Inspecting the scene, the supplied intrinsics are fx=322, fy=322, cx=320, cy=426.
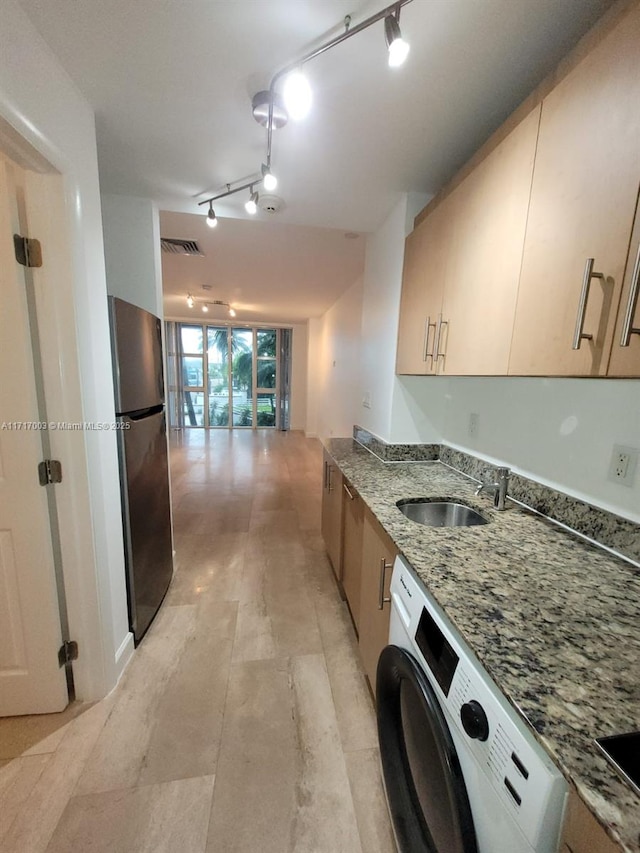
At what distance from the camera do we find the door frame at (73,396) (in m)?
1.11

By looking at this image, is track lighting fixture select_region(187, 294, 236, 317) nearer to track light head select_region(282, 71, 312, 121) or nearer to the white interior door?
the white interior door

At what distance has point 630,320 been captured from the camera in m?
0.71

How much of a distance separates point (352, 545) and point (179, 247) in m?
3.02

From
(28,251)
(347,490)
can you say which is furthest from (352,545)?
(28,251)

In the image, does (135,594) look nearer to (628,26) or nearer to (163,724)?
(163,724)

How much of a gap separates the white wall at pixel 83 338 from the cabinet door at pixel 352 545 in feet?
3.77

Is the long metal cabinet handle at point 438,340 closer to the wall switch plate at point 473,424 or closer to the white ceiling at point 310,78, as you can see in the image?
the wall switch plate at point 473,424

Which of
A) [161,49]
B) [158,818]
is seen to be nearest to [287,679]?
[158,818]

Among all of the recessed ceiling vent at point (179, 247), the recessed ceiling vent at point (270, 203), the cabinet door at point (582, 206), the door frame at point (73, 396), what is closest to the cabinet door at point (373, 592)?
the cabinet door at point (582, 206)

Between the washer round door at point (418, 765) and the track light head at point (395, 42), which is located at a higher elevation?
the track light head at point (395, 42)

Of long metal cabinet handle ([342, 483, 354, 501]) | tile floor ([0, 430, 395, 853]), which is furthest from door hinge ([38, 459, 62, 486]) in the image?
long metal cabinet handle ([342, 483, 354, 501])

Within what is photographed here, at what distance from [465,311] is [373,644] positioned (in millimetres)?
1443

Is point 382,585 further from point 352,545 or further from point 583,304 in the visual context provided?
point 583,304

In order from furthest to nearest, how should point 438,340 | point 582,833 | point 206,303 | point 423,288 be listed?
point 206,303, point 423,288, point 438,340, point 582,833
